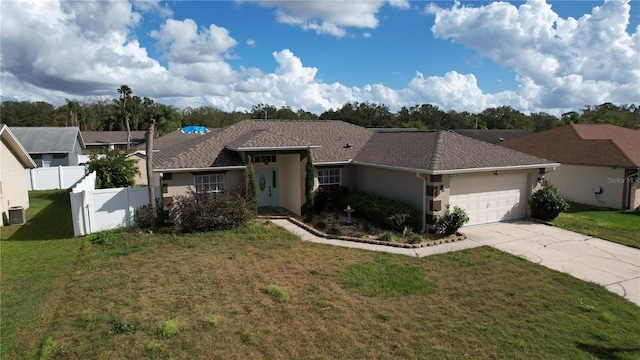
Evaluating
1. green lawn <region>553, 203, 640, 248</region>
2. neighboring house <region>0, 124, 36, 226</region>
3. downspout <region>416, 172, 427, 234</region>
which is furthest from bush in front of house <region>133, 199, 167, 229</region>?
green lawn <region>553, 203, 640, 248</region>

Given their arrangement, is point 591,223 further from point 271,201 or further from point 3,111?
point 3,111

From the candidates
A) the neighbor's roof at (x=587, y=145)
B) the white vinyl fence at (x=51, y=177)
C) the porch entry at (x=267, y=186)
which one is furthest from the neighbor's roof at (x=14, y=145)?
the neighbor's roof at (x=587, y=145)

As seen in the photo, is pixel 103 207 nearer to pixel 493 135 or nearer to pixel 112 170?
pixel 112 170

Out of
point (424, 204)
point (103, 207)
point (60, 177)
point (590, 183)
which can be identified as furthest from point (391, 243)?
point (60, 177)

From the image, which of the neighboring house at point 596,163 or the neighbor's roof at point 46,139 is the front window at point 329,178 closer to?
the neighboring house at point 596,163

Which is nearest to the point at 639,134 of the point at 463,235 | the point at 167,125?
the point at 463,235
